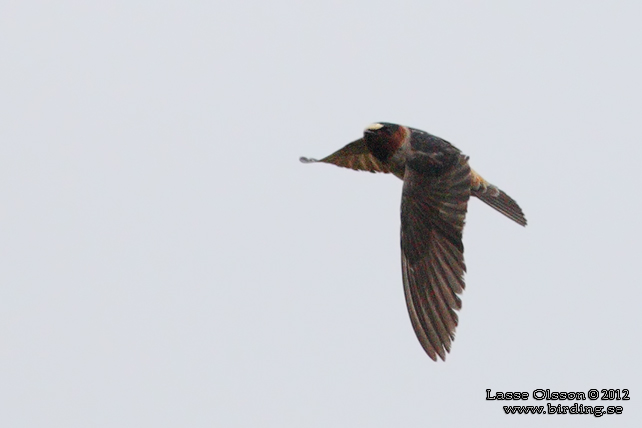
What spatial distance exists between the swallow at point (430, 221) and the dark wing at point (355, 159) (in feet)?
1.03

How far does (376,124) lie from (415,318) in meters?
1.52

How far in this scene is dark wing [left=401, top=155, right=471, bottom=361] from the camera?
7480 mm

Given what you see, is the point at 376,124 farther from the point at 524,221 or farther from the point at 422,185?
the point at 524,221

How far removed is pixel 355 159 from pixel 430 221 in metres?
1.40

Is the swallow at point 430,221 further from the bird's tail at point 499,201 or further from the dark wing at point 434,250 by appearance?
the bird's tail at point 499,201

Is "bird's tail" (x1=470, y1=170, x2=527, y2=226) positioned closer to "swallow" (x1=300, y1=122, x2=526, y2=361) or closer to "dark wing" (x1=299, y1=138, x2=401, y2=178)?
"swallow" (x1=300, y1=122, x2=526, y2=361)

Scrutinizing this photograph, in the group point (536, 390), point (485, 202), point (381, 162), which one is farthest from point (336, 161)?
point (536, 390)

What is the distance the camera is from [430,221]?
7.84 meters

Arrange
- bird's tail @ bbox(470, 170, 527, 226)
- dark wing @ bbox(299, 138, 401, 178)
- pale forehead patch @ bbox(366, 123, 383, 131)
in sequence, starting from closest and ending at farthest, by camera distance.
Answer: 1. pale forehead patch @ bbox(366, 123, 383, 131)
2. bird's tail @ bbox(470, 170, 527, 226)
3. dark wing @ bbox(299, 138, 401, 178)

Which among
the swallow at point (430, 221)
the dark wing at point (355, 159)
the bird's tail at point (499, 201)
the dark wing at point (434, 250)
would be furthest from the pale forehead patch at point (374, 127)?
the bird's tail at point (499, 201)

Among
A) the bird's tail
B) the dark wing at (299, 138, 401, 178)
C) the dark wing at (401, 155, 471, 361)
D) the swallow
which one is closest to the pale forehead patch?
the swallow

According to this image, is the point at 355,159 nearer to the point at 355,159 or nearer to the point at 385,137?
the point at 355,159

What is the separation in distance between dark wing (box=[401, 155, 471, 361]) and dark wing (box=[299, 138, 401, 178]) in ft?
2.79

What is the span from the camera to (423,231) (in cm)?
785
